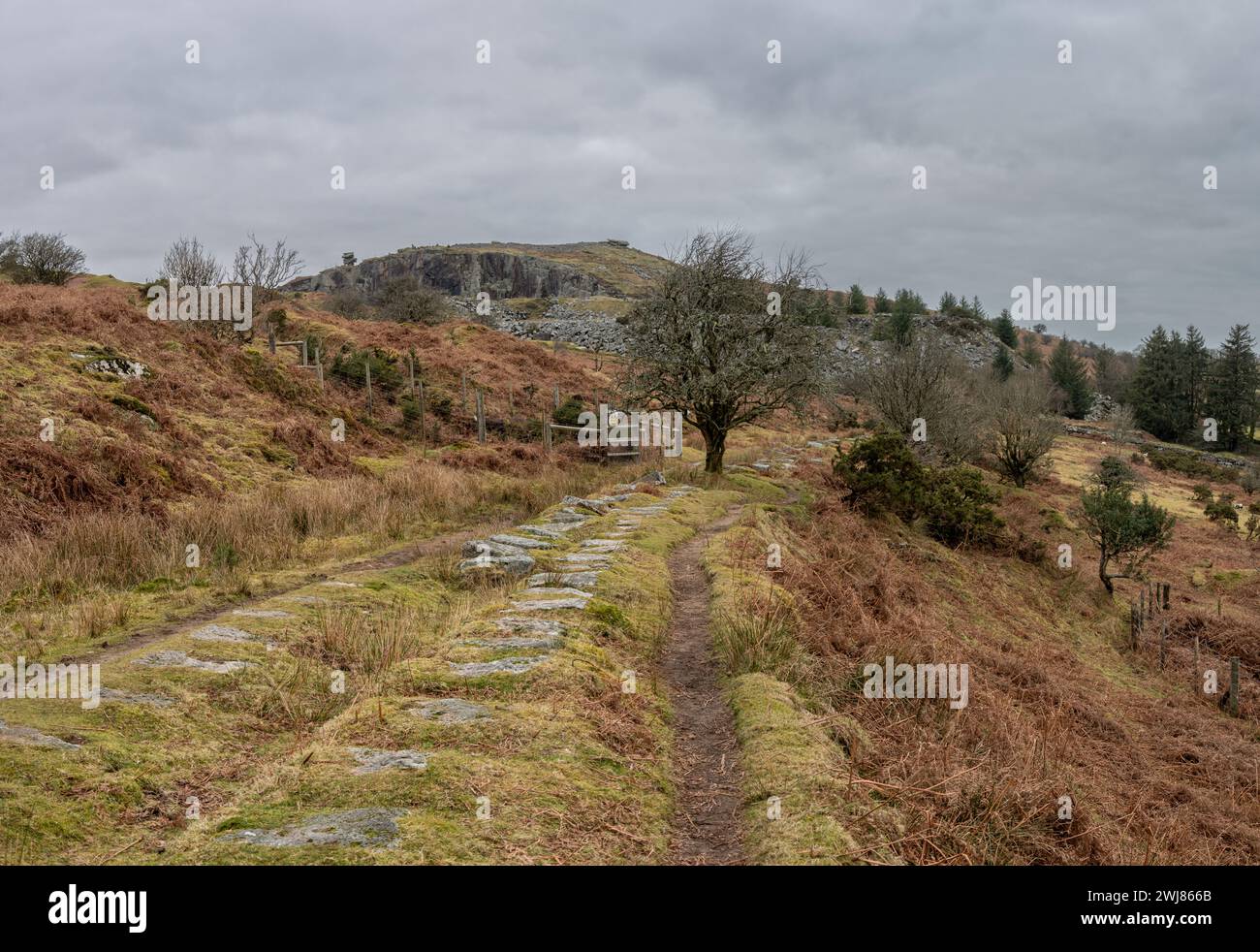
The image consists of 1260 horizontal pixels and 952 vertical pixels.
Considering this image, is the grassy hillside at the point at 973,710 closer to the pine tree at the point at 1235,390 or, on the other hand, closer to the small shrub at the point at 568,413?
the small shrub at the point at 568,413

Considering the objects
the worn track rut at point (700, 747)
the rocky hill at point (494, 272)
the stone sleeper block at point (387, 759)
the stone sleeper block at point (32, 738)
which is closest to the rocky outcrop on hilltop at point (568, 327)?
the rocky hill at point (494, 272)

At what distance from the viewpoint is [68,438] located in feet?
55.2

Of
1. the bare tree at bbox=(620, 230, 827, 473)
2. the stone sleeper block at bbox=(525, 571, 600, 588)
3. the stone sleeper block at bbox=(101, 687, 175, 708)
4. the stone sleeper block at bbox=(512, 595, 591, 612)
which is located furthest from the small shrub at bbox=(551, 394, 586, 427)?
the stone sleeper block at bbox=(101, 687, 175, 708)

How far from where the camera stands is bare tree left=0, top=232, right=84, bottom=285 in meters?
41.6

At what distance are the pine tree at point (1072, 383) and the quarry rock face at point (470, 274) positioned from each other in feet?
237

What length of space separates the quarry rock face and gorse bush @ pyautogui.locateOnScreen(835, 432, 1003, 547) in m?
123

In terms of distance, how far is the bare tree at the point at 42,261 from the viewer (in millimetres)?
41594

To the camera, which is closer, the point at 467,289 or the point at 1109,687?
the point at 1109,687

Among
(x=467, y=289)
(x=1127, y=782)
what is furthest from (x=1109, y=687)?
(x=467, y=289)

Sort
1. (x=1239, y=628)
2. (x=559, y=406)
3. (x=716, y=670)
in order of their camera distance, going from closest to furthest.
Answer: (x=716, y=670)
(x=1239, y=628)
(x=559, y=406)

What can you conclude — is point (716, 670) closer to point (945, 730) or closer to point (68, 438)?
point (945, 730)

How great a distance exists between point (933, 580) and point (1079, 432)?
2849 inches

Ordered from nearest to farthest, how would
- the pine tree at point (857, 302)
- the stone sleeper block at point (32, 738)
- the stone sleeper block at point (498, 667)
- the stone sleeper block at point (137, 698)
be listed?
the stone sleeper block at point (32, 738)
the stone sleeper block at point (137, 698)
the stone sleeper block at point (498, 667)
the pine tree at point (857, 302)

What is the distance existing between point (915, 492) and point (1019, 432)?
977 inches
